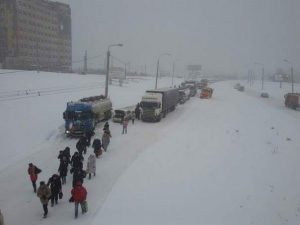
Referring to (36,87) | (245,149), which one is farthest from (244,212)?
(36,87)

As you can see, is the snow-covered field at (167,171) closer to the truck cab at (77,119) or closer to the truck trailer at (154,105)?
the truck cab at (77,119)

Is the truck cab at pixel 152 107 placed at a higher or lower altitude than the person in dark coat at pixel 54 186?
higher

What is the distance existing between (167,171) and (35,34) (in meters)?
130

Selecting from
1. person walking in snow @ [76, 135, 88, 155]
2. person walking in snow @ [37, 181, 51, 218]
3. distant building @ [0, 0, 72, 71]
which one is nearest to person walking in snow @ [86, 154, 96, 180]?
person walking in snow @ [76, 135, 88, 155]

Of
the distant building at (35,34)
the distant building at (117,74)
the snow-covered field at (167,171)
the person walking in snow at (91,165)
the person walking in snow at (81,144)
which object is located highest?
the distant building at (35,34)

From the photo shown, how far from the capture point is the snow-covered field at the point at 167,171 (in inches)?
666

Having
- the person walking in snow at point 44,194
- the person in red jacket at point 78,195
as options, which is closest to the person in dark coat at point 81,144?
the person walking in snow at point 44,194

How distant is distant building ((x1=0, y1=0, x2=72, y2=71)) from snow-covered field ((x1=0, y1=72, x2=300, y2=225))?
243 feet

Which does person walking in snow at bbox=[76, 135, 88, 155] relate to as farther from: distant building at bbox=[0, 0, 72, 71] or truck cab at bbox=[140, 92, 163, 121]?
distant building at bbox=[0, 0, 72, 71]

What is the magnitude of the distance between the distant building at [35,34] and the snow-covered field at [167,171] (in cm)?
7397

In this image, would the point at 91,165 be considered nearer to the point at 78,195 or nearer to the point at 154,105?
the point at 78,195

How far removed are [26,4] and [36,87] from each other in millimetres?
89748

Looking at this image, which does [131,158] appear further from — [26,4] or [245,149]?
[26,4]

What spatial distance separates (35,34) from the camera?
13762cm
